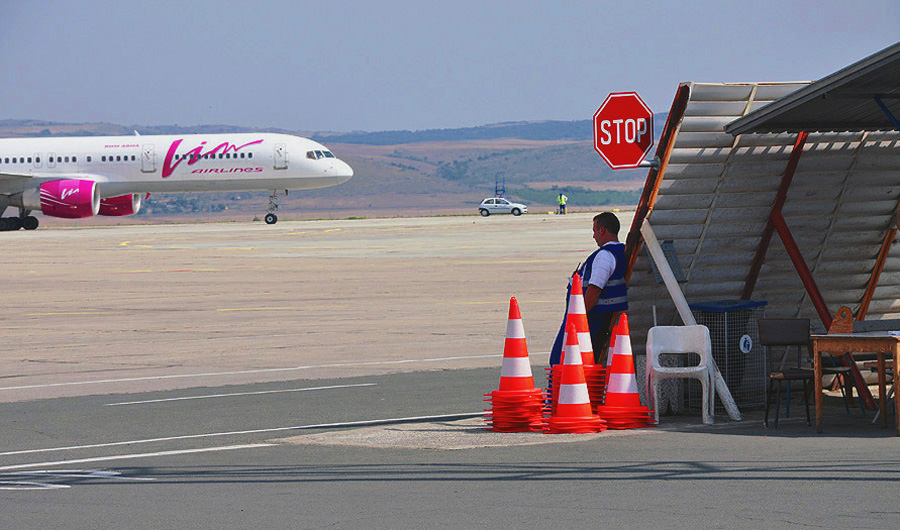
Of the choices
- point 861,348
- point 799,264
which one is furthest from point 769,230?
point 861,348

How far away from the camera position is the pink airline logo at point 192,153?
6009cm

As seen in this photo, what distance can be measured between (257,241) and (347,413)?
Answer: 37.3m

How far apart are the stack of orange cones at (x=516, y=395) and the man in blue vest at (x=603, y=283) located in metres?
0.42

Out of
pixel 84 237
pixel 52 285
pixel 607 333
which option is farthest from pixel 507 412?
pixel 84 237

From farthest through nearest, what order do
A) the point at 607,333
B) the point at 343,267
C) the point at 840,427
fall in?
the point at 343,267 → the point at 607,333 → the point at 840,427

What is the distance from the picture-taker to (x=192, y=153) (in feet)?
197

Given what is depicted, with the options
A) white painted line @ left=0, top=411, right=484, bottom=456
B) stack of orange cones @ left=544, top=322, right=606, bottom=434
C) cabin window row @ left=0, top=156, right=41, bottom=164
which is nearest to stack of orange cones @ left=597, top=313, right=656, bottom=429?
stack of orange cones @ left=544, top=322, right=606, bottom=434

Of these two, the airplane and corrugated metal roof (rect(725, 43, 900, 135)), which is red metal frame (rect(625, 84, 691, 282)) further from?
the airplane

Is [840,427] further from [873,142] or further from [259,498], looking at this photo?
[259,498]

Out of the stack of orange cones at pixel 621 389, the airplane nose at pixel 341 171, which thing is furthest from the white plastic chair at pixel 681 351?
the airplane nose at pixel 341 171

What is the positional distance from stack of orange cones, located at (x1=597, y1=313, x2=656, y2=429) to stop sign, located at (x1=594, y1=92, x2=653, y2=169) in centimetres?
151

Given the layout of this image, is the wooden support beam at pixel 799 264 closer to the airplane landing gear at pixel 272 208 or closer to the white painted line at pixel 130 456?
the white painted line at pixel 130 456

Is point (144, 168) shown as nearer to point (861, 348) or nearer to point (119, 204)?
point (119, 204)

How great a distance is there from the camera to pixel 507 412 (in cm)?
1098
